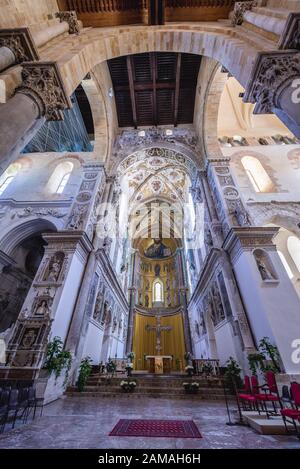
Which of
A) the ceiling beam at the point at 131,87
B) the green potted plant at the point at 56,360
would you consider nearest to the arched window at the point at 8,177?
the ceiling beam at the point at 131,87

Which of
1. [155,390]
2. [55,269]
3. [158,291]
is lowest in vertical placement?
[155,390]

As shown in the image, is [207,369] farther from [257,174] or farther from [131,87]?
[131,87]

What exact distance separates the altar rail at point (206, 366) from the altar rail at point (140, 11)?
1418cm

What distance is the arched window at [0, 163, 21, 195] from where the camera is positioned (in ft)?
38.2

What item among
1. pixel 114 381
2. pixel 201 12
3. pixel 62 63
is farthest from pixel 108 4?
pixel 114 381

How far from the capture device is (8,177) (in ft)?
40.0

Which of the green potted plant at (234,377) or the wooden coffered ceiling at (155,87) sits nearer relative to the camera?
the green potted plant at (234,377)

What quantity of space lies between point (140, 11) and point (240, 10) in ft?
12.4

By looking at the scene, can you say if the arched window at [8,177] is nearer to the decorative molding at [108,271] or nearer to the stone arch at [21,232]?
the stone arch at [21,232]

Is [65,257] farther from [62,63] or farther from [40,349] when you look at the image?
[62,63]

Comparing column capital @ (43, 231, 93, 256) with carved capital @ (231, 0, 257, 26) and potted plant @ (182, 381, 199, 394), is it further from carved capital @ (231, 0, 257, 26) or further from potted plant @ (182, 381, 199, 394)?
carved capital @ (231, 0, 257, 26)

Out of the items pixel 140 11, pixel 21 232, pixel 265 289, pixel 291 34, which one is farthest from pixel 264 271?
pixel 21 232

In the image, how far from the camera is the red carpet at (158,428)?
2.95 m

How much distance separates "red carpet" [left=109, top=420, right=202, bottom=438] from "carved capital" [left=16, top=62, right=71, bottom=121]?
626 centimetres
